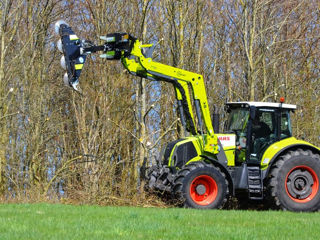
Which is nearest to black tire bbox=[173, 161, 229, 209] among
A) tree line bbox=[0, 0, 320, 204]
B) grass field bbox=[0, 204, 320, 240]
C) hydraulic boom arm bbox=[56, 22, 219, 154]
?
hydraulic boom arm bbox=[56, 22, 219, 154]

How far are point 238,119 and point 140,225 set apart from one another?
6268mm

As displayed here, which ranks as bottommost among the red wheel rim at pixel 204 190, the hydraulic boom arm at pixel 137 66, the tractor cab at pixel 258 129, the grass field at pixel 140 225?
the grass field at pixel 140 225

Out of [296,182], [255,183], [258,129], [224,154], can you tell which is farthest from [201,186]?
[296,182]

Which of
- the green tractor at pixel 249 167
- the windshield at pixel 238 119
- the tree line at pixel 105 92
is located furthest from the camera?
the tree line at pixel 105 92

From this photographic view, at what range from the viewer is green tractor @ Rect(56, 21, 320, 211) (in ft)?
42.6

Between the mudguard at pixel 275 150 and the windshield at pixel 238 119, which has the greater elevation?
the windshield at pixel 238 119

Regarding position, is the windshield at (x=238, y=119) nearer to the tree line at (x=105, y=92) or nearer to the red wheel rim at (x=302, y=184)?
the red wheel rim at (x=302, y=184)

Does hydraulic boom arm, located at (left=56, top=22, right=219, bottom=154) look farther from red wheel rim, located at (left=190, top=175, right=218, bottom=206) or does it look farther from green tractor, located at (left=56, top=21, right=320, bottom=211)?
red wheel rim, located at (left=190, top=175, right=218, bottom=206)

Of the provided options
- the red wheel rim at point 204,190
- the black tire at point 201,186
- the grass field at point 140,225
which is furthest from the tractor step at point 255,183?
the grass field at point 140,225

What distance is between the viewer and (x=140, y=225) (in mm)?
8727

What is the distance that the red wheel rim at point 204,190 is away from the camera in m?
13.1

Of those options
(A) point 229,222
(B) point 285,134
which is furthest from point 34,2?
(A) point 229,222

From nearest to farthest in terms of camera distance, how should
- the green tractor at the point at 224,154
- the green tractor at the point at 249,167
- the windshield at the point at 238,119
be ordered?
the green tractor at the point at 224,154 < the green tractor at the point at 249,167 < the windshield at the point at 238,119

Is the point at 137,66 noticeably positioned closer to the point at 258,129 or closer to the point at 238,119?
the point at 238,119
